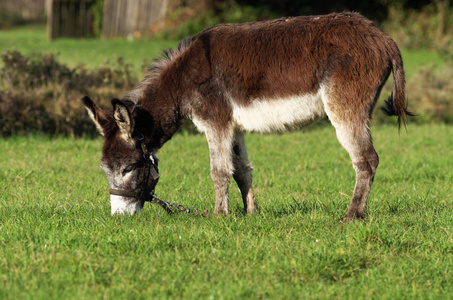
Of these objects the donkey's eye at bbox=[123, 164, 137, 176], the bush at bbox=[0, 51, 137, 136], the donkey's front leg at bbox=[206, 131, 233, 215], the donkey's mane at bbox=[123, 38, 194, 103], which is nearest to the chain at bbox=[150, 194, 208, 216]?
the donkey's front leg at bbox=[206, 131, 233, 215]

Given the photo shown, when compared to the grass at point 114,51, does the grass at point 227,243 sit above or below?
above

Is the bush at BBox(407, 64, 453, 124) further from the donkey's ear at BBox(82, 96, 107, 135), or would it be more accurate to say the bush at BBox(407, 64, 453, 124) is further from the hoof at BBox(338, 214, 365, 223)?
the donkey's ear at BBox(82, 96, 107, 135)

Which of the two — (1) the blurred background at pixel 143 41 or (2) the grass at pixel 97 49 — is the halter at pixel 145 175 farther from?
(2) the grass at pixel 97 49

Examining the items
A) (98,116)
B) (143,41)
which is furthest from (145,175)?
(143,41)

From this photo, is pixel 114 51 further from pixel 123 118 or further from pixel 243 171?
pixel 123 118

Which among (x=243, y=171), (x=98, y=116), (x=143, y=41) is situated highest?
(x=98, y=116)

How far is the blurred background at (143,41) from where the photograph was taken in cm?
1124

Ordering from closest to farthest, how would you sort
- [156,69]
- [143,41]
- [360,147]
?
[360,147] < [156,69] < [143,41]

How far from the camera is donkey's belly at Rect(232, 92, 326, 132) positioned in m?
5.43

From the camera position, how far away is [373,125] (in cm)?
1292

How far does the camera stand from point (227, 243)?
4.78 meters

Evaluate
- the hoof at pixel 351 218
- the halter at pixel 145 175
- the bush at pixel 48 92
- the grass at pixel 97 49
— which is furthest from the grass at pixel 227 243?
the grass at pixel 97 49

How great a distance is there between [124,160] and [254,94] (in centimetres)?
134

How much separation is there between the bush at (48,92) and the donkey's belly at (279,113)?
224 inches
